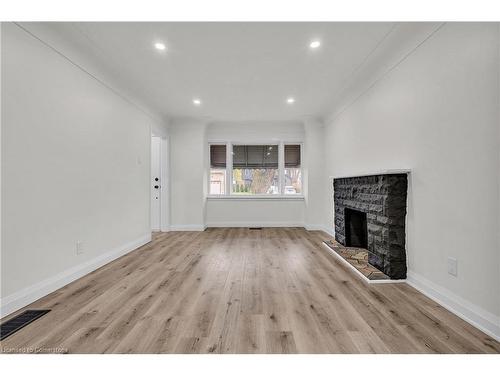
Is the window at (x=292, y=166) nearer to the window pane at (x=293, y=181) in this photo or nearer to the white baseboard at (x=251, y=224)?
the window pane at (x=293, y=181)

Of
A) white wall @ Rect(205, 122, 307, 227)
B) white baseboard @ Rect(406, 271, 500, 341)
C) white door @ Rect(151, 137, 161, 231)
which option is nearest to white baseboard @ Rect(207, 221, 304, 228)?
white wall @ Rect(205, 122, 307, 227)

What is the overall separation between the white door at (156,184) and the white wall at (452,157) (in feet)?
13.9

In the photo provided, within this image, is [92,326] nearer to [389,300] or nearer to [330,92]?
[389,300]

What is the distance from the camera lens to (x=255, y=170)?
579cm

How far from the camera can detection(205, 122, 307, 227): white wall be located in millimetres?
5523

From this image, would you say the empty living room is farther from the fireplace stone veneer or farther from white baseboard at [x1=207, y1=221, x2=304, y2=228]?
white baseboard at [x1=207, y1=221, x2=304, y2=228]

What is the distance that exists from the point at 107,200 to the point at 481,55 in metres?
3.77

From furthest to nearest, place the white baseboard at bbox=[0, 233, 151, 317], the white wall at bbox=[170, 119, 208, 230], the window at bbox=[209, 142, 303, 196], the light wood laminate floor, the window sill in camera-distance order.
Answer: the window at bbox=[209, 142, 303, 196] → the window sill → the white wall at bbox=[170, 119, 208, 230] → the white baseboard at bbox=[0, 233, 151, 317] → the light wood laminate floor

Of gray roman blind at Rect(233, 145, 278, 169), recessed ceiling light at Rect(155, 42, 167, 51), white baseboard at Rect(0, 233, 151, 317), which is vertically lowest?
white baseboard at Rect(0, 233, 151, 317)

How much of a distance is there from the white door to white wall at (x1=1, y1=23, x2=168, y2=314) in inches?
66.9

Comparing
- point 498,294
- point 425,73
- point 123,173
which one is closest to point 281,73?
point 425,73

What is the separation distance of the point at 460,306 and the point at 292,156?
4.39m

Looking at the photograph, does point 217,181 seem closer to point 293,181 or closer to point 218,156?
point 218,156

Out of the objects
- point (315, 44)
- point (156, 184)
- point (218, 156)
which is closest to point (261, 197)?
point (218, 156)
